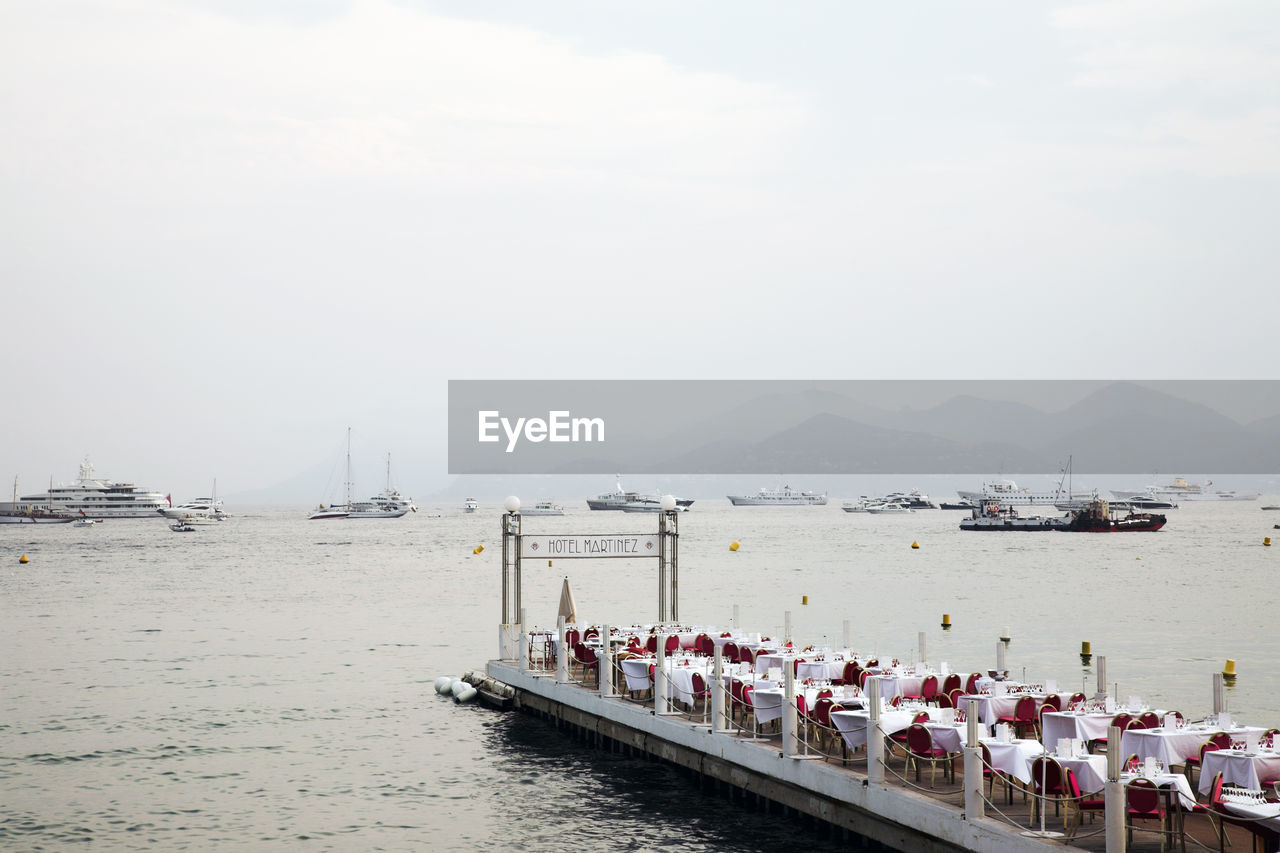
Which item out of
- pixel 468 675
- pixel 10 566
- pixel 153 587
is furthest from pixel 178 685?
pixel 10 566

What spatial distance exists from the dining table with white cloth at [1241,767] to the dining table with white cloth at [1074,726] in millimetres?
2087

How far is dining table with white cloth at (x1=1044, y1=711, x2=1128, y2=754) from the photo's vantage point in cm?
1529

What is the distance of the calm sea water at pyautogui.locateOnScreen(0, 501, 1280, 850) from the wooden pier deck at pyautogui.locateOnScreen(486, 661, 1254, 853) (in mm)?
570

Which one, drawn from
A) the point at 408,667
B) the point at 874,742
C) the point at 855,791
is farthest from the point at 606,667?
the point at 408,667

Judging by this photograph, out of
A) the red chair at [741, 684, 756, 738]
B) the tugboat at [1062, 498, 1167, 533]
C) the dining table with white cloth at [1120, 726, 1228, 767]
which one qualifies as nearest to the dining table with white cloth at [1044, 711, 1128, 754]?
the dining table with white cloth at [1120, 726, 1228, 767]

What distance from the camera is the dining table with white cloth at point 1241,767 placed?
1271cm

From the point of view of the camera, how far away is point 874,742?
1488 cm

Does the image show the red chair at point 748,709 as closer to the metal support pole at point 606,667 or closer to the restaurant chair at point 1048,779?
the metal support pole at point 606,667

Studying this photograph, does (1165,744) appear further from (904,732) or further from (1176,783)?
(904,732)

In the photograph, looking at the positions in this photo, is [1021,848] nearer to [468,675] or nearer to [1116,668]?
[468,675]

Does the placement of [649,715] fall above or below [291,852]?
above

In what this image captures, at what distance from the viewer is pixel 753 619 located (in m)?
53.7

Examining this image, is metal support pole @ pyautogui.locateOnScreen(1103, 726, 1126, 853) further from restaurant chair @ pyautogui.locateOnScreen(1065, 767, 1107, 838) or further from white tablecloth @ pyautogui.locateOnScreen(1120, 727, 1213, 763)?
white tablecloth @ pyautogui.locateOnScreen(1120, 727, 1213, 763)

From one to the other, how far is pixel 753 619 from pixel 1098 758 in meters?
40.7
